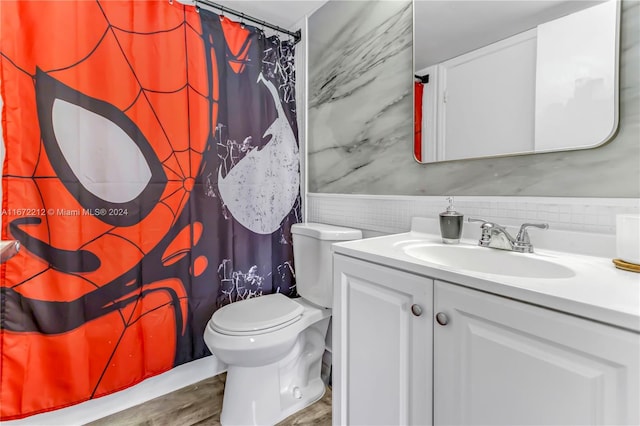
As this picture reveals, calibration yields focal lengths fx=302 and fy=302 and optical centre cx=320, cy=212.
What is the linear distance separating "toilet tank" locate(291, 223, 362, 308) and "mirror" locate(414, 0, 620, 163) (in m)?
0.53

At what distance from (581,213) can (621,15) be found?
21.7 inches

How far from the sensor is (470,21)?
1.14 metres

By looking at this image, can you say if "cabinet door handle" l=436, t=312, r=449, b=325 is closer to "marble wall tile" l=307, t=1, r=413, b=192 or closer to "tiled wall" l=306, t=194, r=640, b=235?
"tiled wall" l=306, t=194, r=640, b=235

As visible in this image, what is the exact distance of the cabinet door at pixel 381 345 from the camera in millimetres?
760

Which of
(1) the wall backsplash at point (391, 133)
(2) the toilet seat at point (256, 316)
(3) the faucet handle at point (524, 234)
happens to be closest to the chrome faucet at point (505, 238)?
(3) the faucet handle at point (524, 234)

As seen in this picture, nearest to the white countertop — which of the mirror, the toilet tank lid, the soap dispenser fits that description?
the soap dispenser

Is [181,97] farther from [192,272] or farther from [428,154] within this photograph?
[428,154]

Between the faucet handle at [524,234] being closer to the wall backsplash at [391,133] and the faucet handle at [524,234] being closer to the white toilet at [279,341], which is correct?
the wall backsplash at [391,133]

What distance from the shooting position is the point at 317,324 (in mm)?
1620

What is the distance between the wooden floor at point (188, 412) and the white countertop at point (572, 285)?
982 millimetres

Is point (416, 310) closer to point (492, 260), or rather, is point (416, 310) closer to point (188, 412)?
point (492, 260)

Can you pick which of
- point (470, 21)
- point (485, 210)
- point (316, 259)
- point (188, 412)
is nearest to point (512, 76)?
point (470, 21)

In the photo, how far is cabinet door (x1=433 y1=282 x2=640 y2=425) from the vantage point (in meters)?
0.49

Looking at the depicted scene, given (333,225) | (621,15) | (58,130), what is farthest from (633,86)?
(58,130)
